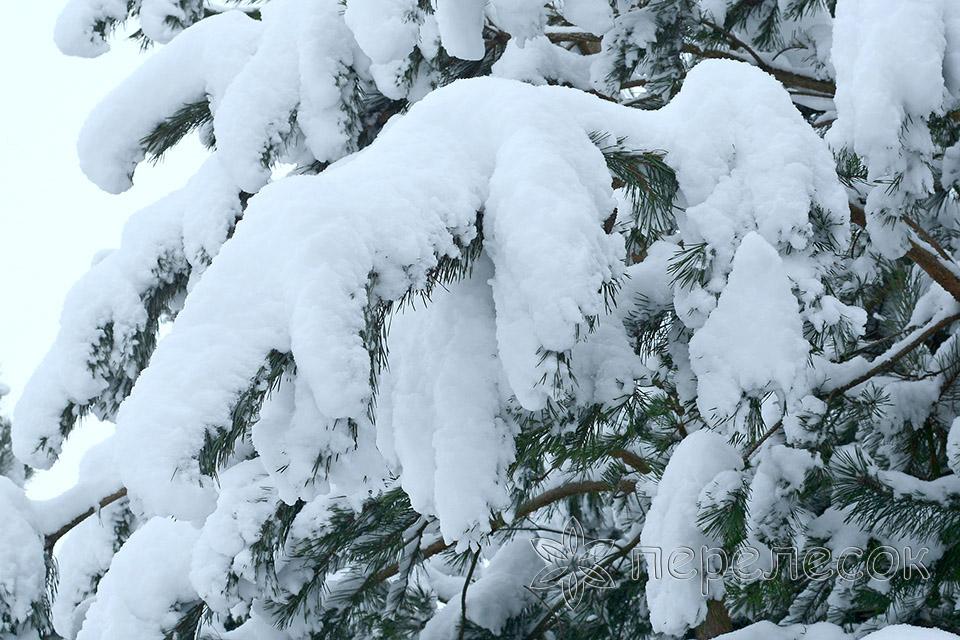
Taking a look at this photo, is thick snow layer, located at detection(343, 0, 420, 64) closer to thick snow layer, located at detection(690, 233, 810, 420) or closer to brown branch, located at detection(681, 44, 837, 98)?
thick snow layer, located at detection(690, 233, 810, 420)

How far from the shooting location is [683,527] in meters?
2.06

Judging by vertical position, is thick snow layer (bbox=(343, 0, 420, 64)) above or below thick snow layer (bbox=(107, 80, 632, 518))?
above

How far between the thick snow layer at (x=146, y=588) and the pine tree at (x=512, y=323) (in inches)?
0.4

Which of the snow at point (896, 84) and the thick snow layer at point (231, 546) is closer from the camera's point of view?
the snow at point (896, 84)

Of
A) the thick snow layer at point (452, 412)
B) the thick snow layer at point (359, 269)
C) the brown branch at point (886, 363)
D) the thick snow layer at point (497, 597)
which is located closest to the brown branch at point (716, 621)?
the brown branch at point (886, 363)

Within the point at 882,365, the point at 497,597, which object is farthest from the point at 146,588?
the point at 882,365

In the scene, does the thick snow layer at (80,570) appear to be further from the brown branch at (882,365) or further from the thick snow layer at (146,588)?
the brown branch at (882,365)

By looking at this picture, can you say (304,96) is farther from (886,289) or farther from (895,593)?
(886,289)

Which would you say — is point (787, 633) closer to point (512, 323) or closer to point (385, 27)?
point (512, 323)

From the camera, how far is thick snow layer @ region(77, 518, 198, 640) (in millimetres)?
2699

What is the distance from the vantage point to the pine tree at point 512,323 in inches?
50.6

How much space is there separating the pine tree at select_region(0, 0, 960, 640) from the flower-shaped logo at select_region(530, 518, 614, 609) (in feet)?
0.06

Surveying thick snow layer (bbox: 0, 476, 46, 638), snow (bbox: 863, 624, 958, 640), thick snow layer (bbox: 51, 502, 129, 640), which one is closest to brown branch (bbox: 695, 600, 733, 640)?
snow (bbox: 863, 624, 958, 640)

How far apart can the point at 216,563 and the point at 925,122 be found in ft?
6.92
